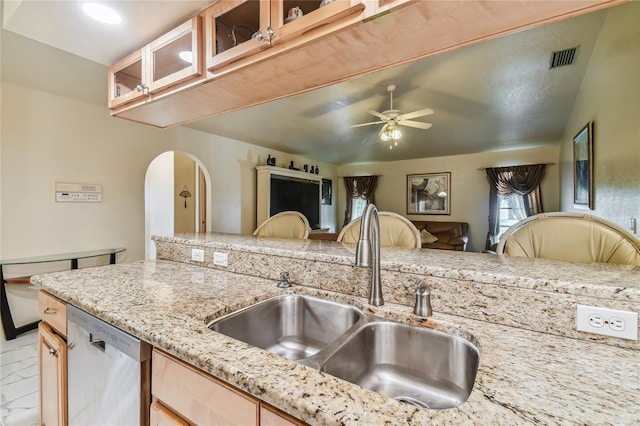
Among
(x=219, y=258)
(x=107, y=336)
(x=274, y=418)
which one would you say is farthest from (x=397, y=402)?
(x=219, y=258)

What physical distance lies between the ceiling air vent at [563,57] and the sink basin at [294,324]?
3.24 metres

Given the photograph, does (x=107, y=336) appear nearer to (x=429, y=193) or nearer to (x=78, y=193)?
(x=78, y=193)

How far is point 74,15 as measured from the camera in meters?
1.49

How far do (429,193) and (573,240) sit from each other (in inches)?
199

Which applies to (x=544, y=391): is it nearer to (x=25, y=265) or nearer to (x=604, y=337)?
(x=604, y=337)

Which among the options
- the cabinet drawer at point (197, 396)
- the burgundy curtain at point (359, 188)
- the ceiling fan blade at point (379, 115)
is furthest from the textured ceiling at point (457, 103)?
the cabinet drawer at point (197, 396)

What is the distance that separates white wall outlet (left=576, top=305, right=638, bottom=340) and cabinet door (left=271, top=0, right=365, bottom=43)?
3.89 ft

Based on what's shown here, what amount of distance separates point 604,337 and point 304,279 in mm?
993

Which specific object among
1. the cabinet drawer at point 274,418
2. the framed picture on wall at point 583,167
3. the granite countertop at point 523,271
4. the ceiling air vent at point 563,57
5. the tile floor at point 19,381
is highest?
the ceiling air vent at point 563,57

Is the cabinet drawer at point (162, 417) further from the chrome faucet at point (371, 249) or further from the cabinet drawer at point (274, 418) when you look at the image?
the chrome faucet at point (371, 249)

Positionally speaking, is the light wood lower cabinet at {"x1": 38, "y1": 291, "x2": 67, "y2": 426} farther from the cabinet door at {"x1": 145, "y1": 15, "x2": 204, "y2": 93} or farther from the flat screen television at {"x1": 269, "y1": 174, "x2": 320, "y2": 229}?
the flat screen television at {"x1": 269, "y1": 174, "x2": 320, "y2": 229}

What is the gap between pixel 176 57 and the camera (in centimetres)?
160

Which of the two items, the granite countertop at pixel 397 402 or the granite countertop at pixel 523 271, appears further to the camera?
the granite countertop at pixel 523 271

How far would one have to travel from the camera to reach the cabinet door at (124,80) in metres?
1.81
